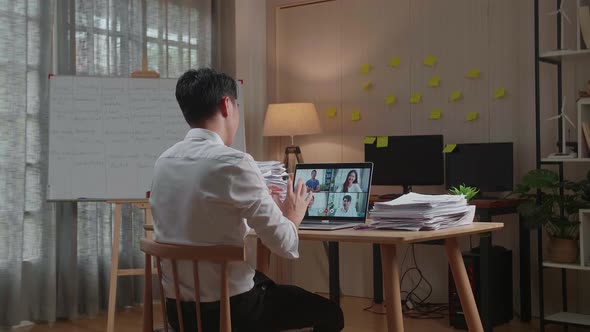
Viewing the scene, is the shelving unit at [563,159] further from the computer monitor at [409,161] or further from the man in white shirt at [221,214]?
the man in white shirt at [221,214]

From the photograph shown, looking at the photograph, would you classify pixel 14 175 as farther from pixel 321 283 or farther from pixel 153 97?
pixel 321 283

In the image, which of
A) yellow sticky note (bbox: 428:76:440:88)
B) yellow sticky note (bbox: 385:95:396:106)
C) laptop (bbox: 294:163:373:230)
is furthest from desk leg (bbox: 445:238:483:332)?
yellow sticky note (bbox: 385:95:396:106)

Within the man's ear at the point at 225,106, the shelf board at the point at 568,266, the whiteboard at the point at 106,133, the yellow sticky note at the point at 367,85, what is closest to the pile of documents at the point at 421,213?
the man's ear at the point at 225,106

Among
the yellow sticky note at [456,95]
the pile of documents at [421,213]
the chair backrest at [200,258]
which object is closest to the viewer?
the chair backrest at [200,258]

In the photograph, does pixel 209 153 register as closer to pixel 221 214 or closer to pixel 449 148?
pixel 221 214

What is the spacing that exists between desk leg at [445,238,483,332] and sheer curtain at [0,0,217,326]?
2.77 meters

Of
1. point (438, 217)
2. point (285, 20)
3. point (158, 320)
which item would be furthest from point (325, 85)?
point (438, 217)

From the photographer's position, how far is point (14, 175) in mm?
4441

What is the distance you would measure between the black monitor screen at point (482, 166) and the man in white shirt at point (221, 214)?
2569 mm

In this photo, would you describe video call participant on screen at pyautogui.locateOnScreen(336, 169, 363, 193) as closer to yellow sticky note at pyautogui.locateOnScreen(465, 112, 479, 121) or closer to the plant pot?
the plant pot

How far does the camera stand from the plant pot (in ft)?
13.4

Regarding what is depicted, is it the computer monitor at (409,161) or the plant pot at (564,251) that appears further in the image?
the computer monitor at (409,161)

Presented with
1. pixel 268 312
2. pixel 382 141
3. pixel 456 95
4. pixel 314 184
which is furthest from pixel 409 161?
pixel 268 312

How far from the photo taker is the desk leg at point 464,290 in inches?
103
